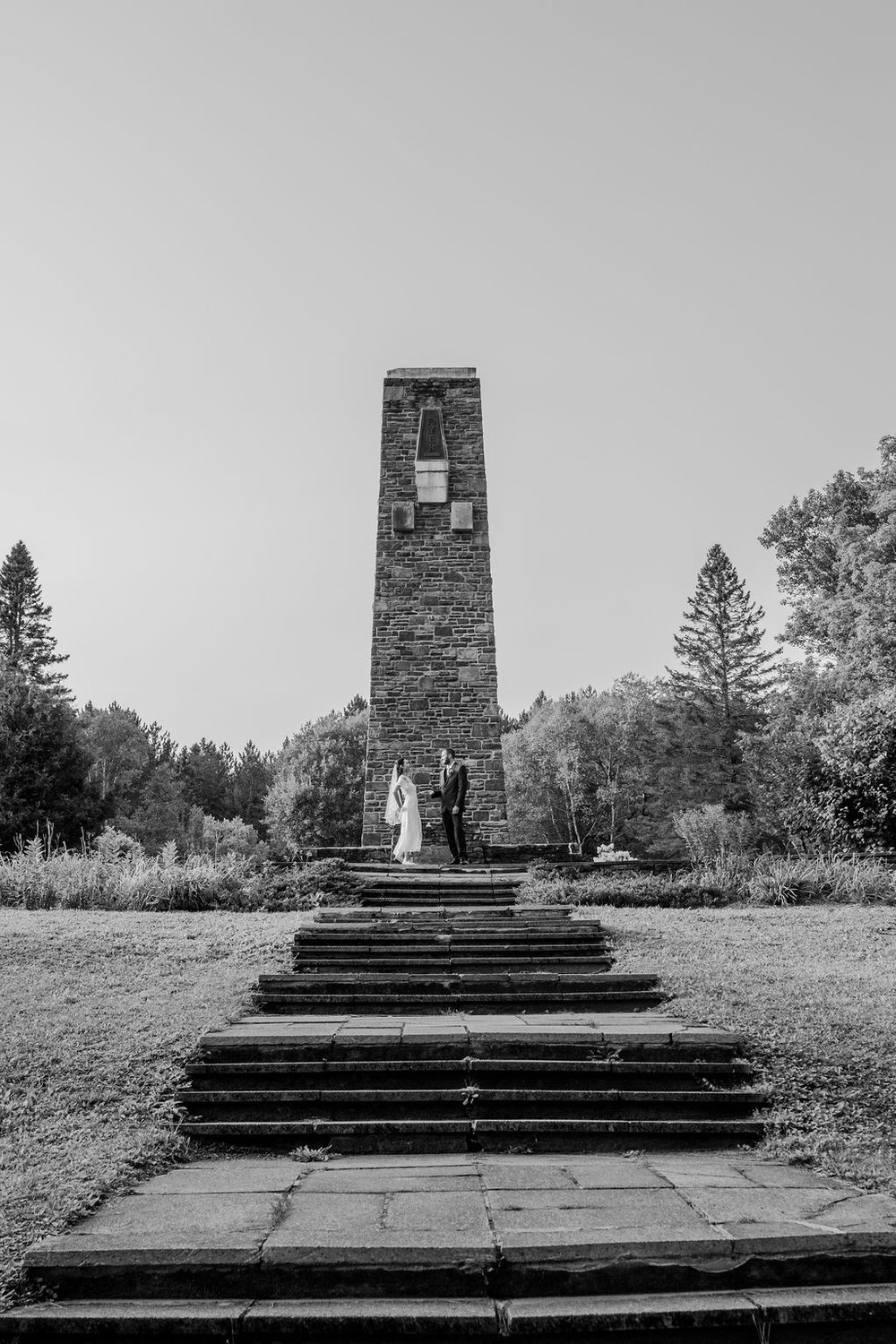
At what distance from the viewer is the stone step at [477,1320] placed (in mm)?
2768

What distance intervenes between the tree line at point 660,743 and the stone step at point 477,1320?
1088cm

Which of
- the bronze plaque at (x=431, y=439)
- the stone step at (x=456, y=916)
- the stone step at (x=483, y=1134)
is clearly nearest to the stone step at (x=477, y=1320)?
the stone step at (x=483, y=1134)

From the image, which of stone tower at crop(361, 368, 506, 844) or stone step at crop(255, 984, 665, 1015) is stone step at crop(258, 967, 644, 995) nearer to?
stone step at crop(255, 984, 665, 1015)

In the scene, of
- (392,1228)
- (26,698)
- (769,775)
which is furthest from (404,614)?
(769,775)

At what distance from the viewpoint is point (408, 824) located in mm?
13555

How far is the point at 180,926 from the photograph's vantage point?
909 centimetres

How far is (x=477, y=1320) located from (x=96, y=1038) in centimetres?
337

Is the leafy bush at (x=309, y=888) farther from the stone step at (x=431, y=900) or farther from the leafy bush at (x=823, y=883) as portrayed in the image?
the leafy bush at (x=823, y=883)

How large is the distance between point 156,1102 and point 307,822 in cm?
3753

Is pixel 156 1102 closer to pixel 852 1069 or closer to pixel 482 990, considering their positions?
pixel 482 990

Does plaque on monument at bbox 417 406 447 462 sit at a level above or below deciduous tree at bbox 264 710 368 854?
above

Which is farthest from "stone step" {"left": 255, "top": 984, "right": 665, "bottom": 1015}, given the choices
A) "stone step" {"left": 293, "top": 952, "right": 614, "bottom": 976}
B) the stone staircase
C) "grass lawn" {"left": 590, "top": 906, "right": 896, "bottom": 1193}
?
"stone step" {"left": 293, "top": 952, "right": 614, "bottom": 976}

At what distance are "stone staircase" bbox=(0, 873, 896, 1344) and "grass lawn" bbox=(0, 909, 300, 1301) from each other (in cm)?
18

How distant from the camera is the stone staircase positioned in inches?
111
